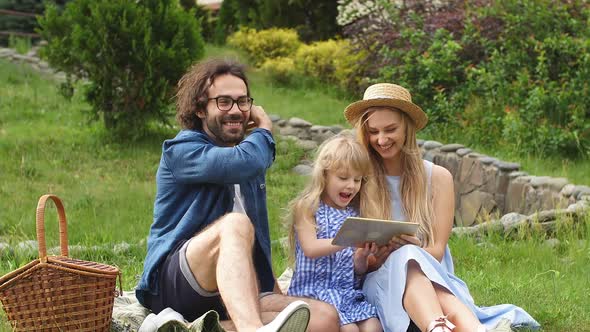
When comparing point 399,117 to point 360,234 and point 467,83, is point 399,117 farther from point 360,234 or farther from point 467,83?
point 467,83

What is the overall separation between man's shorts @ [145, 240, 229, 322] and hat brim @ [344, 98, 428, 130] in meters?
1.06

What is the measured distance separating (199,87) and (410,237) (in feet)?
3.96

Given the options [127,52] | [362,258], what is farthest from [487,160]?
[362,258]

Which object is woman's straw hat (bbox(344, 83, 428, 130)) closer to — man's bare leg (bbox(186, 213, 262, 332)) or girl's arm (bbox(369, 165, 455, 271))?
girl's arm (bbox(369, 165, 455, 271))

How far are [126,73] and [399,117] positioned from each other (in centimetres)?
548

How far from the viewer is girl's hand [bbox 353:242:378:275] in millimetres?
4646

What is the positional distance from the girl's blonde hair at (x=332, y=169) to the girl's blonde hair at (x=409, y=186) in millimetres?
61

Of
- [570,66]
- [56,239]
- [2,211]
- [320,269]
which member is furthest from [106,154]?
[320,269]

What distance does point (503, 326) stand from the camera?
14.9 ft

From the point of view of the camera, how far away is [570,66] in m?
9.81

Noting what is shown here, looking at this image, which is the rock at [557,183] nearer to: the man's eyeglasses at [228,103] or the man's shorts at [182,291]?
the man's eyeglasses at [228,103]

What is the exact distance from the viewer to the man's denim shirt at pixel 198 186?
4.41 metres

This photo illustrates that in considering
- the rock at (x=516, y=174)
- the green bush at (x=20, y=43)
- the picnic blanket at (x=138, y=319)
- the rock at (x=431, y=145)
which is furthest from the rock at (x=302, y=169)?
the green bush at (x=20, y=43)

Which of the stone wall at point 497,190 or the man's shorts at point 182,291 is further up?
the man's shorts at point 182,291
